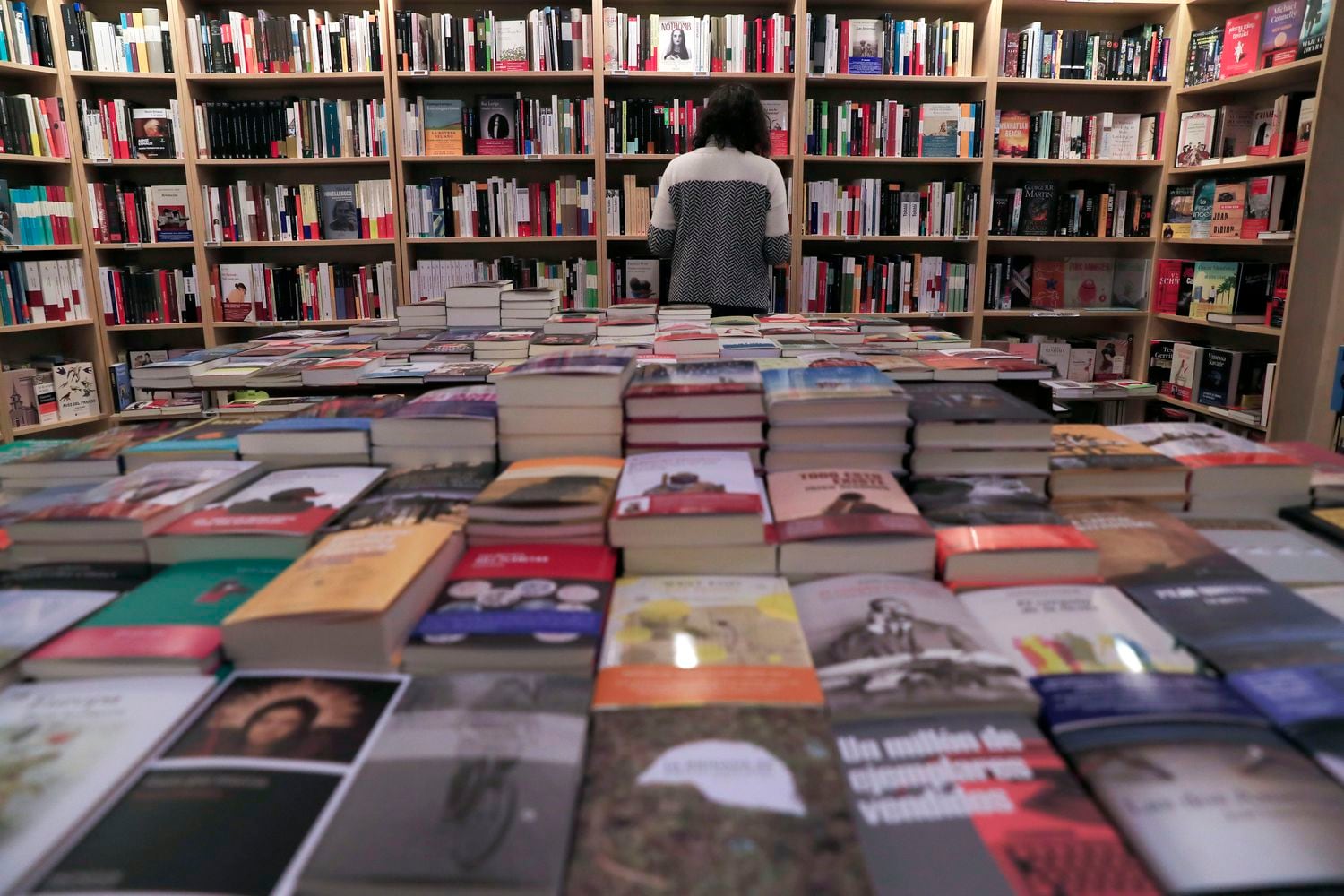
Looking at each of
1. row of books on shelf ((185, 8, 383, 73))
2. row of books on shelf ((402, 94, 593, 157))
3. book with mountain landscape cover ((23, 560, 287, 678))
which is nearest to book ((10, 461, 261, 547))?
book with mountain landscape cover ((23, 560, 287, 678))

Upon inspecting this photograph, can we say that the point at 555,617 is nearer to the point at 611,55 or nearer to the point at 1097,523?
the point at 1097,523

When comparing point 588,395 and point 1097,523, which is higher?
point 588,395

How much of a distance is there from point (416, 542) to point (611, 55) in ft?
11.2

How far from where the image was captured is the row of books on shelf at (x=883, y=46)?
3.81 m

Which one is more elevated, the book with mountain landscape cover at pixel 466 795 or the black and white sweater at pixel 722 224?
the black and white sweater at pixel 722 224

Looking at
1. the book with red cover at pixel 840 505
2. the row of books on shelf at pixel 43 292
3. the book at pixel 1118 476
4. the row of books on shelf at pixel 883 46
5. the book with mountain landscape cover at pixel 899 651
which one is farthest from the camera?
the row of books on shelf at pixel 883 46

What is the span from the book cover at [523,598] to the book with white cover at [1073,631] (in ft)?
1.32

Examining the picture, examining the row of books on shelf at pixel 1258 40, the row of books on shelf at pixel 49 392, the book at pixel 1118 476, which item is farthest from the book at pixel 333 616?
the row of books on shelf at pixel 1258 40

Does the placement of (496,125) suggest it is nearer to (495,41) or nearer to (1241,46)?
(495,41)

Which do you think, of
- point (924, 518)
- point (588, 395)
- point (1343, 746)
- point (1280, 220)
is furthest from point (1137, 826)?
point (1280, 220)

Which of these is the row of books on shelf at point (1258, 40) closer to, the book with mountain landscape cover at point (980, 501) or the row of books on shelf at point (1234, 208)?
the row of books on shelf at point (1234, 208)

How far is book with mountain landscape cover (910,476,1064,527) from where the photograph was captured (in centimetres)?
103

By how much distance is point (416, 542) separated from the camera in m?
0.93

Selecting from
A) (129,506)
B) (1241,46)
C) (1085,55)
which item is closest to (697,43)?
(1085,55)
